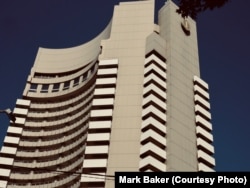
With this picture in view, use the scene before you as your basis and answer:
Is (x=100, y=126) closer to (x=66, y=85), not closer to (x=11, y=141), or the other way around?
(x=11, y=141)

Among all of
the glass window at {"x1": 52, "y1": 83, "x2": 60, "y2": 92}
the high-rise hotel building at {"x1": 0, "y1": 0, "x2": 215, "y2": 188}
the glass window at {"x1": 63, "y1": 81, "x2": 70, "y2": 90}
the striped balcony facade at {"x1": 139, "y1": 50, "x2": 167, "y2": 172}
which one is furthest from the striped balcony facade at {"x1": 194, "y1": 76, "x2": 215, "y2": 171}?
the glass window at {"x1": 52, "y1": 83, "x2": 60, "y2": 92}

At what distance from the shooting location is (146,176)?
2030 cm

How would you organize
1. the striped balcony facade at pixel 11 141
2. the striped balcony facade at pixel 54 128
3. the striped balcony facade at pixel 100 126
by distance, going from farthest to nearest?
the striped balcony facade at pixel 54 128, the striped balcony facade at pixel 11 141, the striped balcony facade at pixel 100 126

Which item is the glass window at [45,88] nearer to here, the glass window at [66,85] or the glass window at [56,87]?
the glass window at [56,87]

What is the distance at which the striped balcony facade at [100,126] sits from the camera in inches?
2768

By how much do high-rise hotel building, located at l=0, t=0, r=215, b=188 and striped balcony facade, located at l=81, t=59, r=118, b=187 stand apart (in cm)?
18

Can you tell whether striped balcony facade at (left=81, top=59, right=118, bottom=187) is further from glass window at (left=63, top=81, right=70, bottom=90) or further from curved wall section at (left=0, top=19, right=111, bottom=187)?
glass window at (left=63, top=81, right=70, bottom=90)

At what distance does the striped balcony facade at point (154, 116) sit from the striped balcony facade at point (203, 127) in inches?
327

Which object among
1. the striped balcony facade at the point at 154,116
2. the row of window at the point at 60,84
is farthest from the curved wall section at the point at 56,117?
the striped balcony facade at the point at 154,116

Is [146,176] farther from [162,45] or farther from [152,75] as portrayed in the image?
[162,45]

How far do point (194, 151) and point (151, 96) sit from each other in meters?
13.2

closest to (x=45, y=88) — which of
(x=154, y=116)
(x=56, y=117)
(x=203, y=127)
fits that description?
(x=56, y=117)

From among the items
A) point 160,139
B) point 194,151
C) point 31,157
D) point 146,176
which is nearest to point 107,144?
point 160,139

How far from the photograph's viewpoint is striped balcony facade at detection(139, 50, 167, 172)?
69.7 metres
